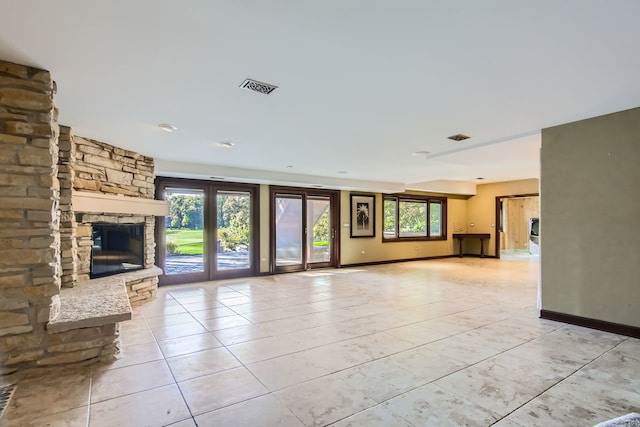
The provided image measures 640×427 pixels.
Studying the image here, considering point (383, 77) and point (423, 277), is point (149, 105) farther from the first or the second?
point (423, 277)

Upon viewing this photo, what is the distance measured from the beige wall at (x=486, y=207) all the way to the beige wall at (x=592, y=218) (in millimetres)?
6409

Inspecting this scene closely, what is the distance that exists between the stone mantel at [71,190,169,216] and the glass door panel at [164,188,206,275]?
88 centimetres

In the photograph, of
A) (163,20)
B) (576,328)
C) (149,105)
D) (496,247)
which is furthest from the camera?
(496,247)

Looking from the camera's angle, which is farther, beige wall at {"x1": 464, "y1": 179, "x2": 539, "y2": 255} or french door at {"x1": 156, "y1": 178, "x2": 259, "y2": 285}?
beige wall at {"x1": 464, "y1": 179, "x2": 539, "y2": 255}

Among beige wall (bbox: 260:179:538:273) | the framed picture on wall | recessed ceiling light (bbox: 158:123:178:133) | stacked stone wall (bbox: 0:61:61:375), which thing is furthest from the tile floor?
the framed picture on wall

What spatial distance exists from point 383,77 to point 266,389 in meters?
2.59

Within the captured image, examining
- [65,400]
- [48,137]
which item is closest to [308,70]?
[48,137]

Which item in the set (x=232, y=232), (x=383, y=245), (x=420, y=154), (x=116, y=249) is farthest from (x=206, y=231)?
(x=383, y=245)

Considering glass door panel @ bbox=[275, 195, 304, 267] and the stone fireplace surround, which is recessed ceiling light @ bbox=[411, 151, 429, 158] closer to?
glass door panel @ bbox=[275, 195, 304, 267]

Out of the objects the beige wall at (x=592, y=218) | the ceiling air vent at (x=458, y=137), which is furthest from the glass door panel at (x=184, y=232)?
the beige wall at (x=592, y=218)

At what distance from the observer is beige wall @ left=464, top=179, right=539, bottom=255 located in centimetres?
1006

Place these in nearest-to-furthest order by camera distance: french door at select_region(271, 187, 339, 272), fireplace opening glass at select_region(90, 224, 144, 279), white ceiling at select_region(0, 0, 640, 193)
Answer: white ceiling at select_region(0, 0, 640, 193), fireplace opening glass at select_region(90, 224, 144, 279), french door at select_region(271, 187, 339, 272)

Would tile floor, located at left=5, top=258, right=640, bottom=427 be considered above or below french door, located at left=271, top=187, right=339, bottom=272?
below

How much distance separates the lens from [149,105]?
3.25 metres
